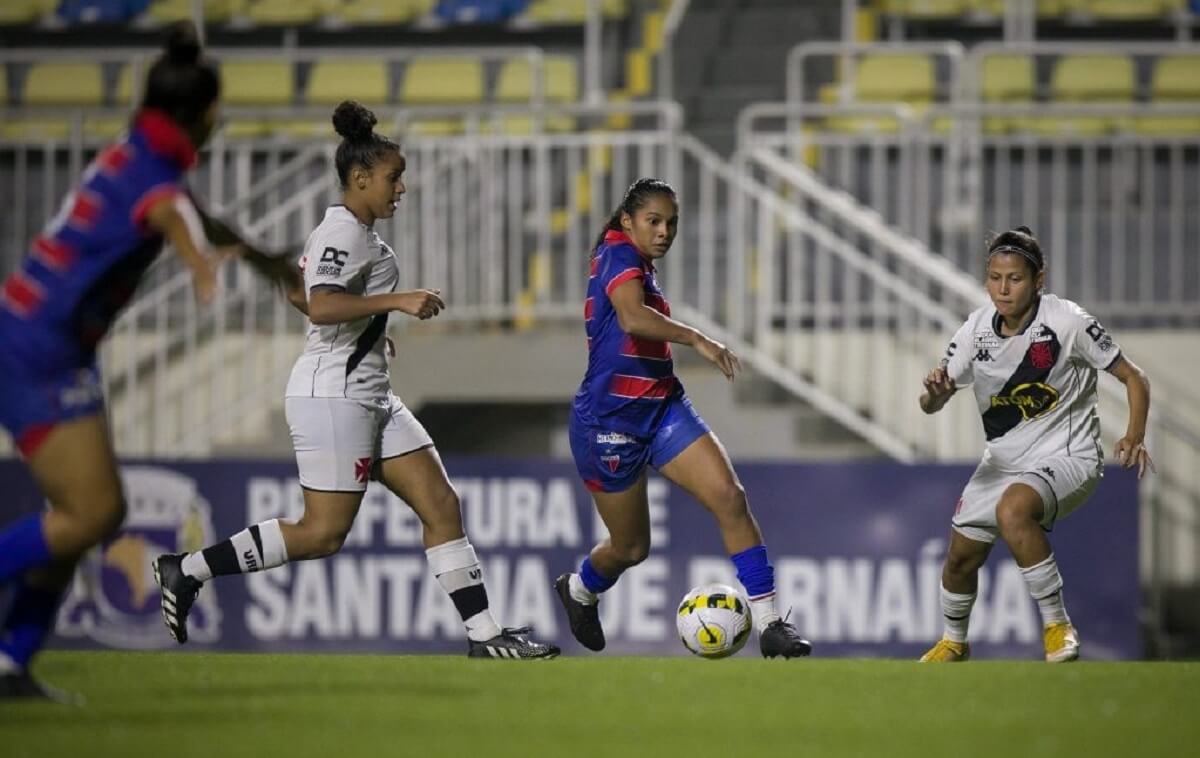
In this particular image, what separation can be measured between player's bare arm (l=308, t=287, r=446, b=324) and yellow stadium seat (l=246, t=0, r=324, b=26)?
10357 millimetres

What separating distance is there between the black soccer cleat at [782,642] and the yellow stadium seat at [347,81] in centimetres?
895

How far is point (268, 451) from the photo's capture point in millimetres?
12828

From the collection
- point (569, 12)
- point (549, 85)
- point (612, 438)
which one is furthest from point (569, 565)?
point (569, 12)

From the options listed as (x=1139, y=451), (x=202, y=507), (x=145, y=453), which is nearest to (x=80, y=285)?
(x=1139, y=451)

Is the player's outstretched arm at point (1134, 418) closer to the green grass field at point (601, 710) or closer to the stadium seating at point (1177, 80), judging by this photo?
the green grass field at point (601, 710)

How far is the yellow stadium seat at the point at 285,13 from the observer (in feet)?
55.8

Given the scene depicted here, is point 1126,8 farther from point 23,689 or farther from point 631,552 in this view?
point 23,689


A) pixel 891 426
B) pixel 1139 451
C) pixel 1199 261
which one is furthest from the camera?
pixel 1199 261

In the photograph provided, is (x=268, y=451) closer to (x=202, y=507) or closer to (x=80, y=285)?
(x=202, y=507)

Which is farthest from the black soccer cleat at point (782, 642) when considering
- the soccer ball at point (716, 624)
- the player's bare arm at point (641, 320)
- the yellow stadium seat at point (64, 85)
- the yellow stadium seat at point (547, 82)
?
the yellow stadium seat at point (64, 85)

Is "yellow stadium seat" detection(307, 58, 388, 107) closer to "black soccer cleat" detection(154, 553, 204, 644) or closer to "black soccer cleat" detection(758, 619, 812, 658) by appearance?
"black soccer cleat" detection(154, 553, 204, 644)

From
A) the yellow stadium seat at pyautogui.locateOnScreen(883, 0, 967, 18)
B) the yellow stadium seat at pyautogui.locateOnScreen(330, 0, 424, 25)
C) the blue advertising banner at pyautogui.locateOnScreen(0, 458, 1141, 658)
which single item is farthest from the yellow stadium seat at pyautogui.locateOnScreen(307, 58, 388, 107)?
the blue advertising banner at pyautogui.locateOnScreen(0, 458, 1141, 658)

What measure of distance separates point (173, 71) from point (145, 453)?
7.05 m

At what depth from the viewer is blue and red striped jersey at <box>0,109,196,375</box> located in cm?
564
